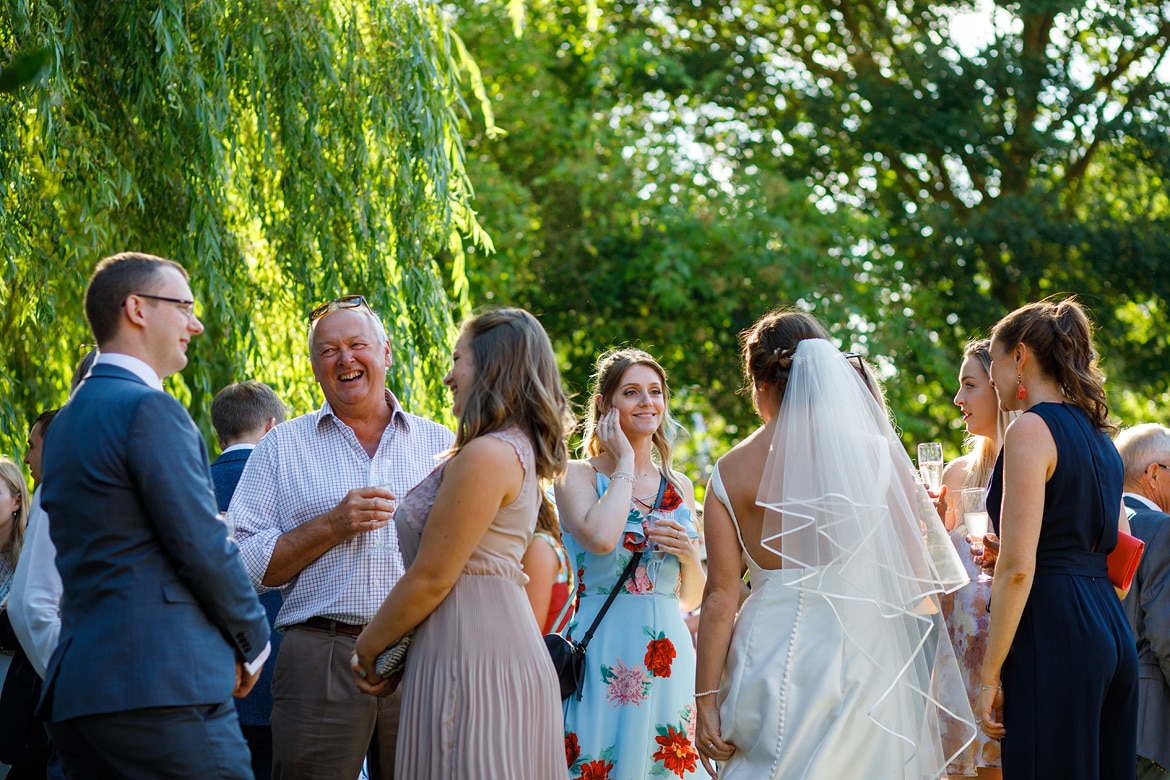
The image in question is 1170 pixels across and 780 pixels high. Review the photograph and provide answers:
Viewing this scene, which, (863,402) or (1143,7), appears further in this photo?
(1143,7)

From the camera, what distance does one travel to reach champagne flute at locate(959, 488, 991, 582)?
13.7 ft

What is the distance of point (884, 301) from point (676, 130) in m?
3.37

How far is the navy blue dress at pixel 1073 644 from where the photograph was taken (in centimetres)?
375

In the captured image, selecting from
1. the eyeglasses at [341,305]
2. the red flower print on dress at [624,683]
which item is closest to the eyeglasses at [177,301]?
the eyeglasses at [341,305]

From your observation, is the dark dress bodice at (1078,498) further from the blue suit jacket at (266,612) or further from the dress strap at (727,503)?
the blue suit jacket at (266,612)

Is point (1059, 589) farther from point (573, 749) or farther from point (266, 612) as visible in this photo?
point (266, 612)

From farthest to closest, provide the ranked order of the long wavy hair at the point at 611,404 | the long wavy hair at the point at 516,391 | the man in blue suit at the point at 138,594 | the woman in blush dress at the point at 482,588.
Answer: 1. the long wavy hair at the point at 611,404
2. the long wavy hair at the point at 516,391
3. the woman in blush dress at the point at 482,588
4. the man in blue suit at the point at 138,594

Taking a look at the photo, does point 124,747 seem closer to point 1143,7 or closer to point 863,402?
point 863,402

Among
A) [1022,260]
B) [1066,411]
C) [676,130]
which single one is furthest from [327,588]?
[1022,260]

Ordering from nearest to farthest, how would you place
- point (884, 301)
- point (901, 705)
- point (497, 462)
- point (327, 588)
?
point (497, 462)
point (901, 705)
point (327, 588)
point (884, 301)

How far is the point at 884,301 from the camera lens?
15586 mm

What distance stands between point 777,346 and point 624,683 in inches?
60.4

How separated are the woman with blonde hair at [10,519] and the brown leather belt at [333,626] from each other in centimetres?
216

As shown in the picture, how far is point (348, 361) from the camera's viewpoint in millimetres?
4336
